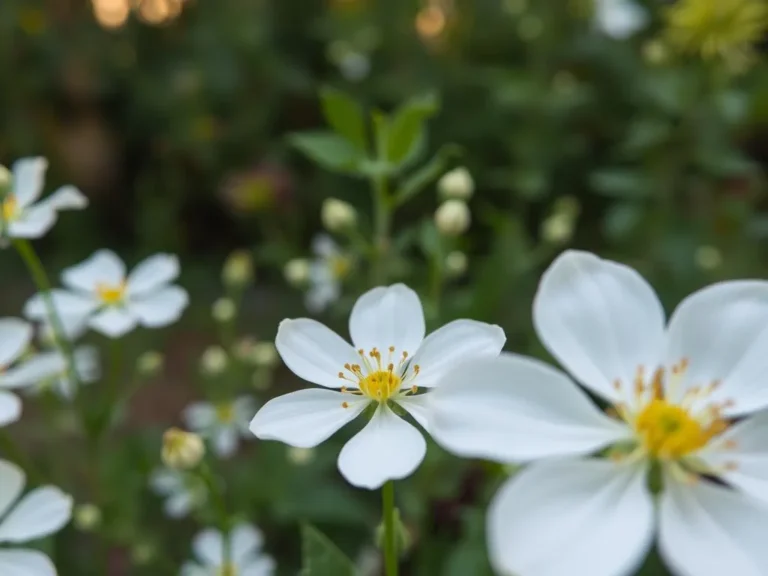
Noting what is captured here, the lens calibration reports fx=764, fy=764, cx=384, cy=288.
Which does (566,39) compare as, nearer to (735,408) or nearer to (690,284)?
(690,284)

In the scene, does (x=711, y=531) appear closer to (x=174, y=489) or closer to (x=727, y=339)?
(x=727, y=339)

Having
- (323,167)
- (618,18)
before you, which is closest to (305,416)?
(323,167)

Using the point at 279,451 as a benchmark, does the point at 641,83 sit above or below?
above

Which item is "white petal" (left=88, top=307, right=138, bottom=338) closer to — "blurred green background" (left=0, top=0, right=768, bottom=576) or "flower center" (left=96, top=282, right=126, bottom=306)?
"flower center" (left=96, top=282, right=126, bottom=306)

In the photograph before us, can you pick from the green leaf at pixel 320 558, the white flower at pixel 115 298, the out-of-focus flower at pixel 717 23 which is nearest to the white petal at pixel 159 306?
the white flower at pixel 115 298

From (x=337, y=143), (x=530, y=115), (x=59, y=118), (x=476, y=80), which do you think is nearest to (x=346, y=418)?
(x=337, y=143)

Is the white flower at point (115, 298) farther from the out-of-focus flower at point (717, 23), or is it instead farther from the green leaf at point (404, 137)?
the out-of-focus flower at point (717, 23)
